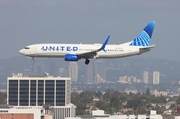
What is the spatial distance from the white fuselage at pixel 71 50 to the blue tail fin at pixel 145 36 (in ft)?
13.0

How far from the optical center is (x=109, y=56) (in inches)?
5177

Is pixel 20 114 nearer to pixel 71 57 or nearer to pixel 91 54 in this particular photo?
pixel 71 57

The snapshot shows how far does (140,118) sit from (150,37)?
46556 mm

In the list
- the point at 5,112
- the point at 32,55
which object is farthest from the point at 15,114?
the point at 32,55

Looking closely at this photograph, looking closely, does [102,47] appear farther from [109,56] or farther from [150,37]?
[150,37]

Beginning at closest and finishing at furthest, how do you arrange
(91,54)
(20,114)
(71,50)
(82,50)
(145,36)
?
(91,54), (71,50), (82,50), (145,36), (20,114)

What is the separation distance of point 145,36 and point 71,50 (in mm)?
20102

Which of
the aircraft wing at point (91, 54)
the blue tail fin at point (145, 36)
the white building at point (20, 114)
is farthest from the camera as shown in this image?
the white building at point (20, 114)

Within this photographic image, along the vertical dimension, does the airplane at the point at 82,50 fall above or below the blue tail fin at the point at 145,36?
below

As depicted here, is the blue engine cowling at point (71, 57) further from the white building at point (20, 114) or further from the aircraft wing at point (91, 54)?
the white building at point (20, 114)

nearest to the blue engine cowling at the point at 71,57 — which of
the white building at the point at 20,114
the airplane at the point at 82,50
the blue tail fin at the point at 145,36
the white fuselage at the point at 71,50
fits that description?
the airplane at the point at 82,50

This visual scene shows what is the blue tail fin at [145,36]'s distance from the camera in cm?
14000

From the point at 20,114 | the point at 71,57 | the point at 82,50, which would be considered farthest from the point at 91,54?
the point at 20,114

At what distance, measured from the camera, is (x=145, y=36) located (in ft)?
474
